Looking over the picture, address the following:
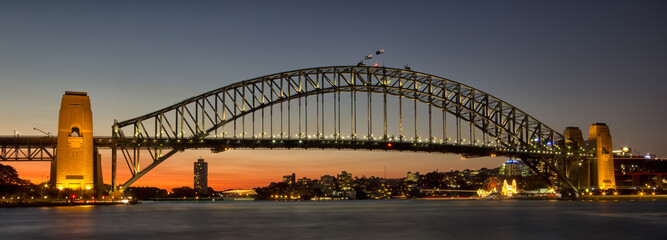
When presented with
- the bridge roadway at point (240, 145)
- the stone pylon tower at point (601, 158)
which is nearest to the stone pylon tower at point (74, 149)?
the bridge roadway at point (240, 145)

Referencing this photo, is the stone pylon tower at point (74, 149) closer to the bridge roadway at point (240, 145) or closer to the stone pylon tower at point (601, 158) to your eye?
the bridge roadway at point (240, 145)

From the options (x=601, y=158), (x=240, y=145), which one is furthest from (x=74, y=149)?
(x=601, y=158)

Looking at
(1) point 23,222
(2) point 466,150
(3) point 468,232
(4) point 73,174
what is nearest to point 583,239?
(3) point 468,232

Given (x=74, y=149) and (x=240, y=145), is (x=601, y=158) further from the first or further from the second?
(x=74, y=149)

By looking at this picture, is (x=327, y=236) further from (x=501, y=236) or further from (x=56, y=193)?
(x=56, y=193)

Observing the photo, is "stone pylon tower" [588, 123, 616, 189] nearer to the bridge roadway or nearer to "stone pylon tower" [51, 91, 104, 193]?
the bridge roadway

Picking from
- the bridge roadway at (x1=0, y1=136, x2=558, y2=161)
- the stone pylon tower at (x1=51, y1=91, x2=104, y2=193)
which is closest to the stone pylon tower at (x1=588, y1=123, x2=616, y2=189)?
the bridge roadway at (x1=0, y1=136, x2=558, y2=161)
